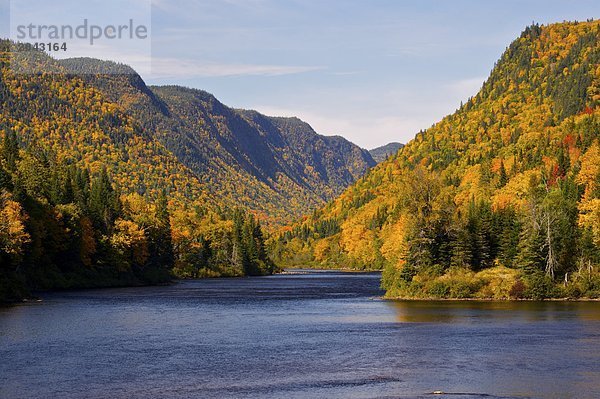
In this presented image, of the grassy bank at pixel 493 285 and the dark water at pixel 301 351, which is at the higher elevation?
the grassy bank at pixel 493 285

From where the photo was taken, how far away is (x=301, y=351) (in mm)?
62000

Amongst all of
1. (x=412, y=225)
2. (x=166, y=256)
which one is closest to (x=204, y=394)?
(x=412, y=225)

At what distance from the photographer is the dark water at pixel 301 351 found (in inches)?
1849

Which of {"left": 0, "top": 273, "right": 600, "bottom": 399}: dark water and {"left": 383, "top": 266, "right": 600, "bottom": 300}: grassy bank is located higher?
{"left": 383, "top": 266, "right": 600, "bottom": 300}: grassy bank

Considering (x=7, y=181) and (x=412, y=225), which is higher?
(x=7, y=181)

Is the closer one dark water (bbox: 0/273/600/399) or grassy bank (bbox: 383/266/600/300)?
dark water (bbox: 0/273/600/399)

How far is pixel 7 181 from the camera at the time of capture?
11838 centimetres

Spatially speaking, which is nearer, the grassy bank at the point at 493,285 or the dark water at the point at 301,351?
the dark water at the point at 301,351

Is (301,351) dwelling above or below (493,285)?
below

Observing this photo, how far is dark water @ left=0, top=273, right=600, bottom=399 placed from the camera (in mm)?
46969

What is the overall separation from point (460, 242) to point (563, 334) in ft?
127

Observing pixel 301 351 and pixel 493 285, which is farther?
pixel 493 285

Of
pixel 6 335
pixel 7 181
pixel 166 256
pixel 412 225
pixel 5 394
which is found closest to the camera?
pixel 5 394

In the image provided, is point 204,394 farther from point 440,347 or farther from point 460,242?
point 460,242
